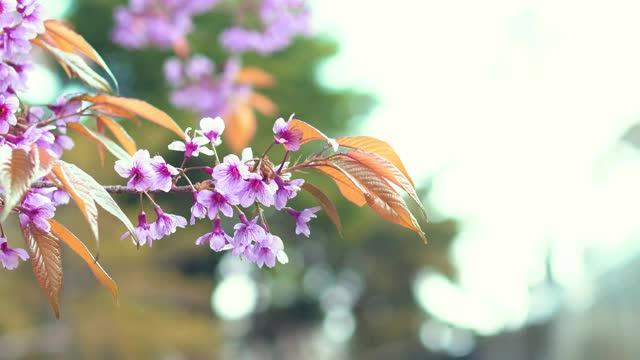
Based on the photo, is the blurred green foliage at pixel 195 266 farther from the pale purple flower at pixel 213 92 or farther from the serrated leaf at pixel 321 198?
the serrated leaf at pixel 321 198

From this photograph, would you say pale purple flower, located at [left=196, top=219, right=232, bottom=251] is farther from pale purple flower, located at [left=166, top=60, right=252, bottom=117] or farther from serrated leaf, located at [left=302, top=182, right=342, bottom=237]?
pale purple flower, located at [left=166, top=60, right=252, bottom=117]

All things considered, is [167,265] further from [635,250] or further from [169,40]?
[169,40]

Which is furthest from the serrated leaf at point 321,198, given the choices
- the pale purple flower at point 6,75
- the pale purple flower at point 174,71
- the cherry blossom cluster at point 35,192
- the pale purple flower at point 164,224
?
the pale purple flower at point 174,71

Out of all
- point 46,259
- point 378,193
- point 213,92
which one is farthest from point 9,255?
point 213,92

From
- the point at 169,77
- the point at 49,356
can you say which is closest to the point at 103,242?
the point at 49,356

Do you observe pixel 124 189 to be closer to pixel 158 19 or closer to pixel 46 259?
pixel 46 259

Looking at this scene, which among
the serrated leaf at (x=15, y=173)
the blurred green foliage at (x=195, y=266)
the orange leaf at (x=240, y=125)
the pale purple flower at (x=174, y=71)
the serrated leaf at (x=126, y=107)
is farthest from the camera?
the blurred green foliage at (x=195, y=266)
